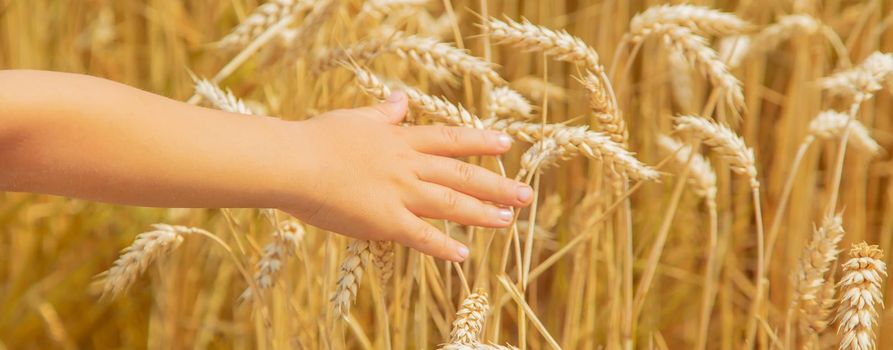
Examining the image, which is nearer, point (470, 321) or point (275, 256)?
point (470, 321)

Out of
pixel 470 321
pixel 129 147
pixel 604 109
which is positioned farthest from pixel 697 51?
pixel 129 147

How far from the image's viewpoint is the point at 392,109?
0.80m

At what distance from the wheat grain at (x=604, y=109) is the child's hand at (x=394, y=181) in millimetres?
76

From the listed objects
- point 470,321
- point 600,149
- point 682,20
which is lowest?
point 470,321

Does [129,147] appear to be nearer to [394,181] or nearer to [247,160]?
[247,160]

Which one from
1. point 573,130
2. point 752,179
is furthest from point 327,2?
point 752,179

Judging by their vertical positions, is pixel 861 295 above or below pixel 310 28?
below

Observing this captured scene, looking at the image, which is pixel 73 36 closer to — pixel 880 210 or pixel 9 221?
pixel 9 221

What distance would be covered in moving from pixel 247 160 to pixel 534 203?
236mm

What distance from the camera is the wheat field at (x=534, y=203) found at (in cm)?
84

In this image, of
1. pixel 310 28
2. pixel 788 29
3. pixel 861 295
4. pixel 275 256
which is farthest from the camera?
pixel 788 29

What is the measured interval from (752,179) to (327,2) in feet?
1.43

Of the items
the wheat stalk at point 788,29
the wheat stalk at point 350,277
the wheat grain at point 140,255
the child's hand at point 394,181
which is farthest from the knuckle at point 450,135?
the wheat stalk at point 788,29

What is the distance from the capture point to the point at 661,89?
144 cm
